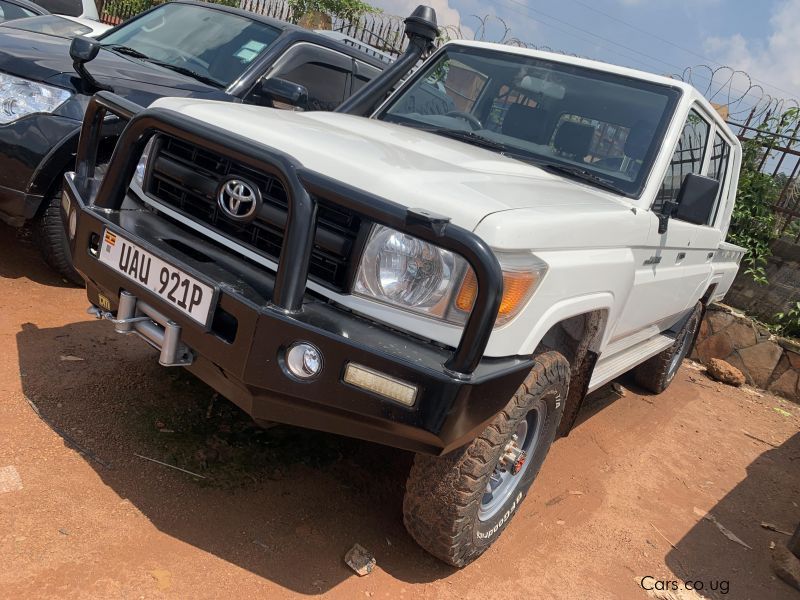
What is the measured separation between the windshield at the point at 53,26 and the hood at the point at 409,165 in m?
3.14

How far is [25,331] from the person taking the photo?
11.3ft

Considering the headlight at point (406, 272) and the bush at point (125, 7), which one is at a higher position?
the bush at point (125, 7)

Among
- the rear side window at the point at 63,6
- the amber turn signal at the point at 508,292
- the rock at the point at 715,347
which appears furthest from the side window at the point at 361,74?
the rock at the point at 715,347

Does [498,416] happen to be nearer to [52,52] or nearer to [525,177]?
[525,177]

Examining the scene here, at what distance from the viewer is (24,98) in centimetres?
361

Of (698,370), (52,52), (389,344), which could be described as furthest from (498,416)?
(698,370)

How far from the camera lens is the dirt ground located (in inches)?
88.4

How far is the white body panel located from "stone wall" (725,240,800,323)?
4157 millimetres

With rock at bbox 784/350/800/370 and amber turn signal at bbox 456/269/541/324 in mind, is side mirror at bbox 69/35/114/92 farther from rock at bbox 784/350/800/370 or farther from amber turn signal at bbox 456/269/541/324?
rock at bbox 784/350/800/370

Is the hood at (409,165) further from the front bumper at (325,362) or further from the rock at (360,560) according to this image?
the rock at (360,560)

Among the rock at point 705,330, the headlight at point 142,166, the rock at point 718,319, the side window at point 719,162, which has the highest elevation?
the side window at point 719,162

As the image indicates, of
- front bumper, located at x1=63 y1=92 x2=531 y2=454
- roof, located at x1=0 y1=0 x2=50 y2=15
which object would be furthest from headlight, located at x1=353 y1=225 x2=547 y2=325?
roof, located at x1=0 y1=0 x2=50 y2=15

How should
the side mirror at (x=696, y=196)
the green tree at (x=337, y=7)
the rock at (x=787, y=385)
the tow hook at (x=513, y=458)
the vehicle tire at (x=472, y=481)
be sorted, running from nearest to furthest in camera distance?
1. the vehicle tire at (x=472, y=481)
2. the tow hook at (x=513, y=458)
3. the side mirror at (x=696, y=196)
4. the rock at (x=787, y=385)
5. the green tree at (x=337, y=7)

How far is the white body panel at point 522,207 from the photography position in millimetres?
2092
